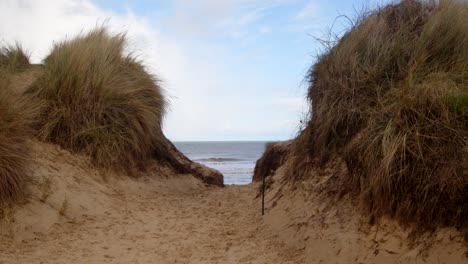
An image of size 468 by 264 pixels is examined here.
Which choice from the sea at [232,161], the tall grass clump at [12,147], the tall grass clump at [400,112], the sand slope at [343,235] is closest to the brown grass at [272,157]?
the sea at [232,161]

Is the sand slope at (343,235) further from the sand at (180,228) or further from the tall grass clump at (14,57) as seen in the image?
the tall grass clump at (14,57)

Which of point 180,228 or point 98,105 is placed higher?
point 98,105

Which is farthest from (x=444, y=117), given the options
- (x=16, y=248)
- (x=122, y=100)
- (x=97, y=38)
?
(x=97, y=38)

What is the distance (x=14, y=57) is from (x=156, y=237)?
676cm

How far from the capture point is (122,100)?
945cm

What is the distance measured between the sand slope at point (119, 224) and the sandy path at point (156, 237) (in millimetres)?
11

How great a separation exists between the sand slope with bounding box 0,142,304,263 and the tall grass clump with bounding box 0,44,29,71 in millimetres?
3480

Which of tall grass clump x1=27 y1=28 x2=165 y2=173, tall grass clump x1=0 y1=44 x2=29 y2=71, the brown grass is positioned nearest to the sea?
the brown grass

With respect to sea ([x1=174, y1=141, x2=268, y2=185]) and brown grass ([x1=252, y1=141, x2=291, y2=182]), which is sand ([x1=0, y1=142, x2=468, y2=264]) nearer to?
brown grass ([x1=252, y1=141, x2=291, y2=182])

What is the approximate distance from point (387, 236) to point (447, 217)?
1.94 feet

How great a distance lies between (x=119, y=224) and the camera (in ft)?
22.8

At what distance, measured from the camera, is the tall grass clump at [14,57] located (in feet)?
35.9

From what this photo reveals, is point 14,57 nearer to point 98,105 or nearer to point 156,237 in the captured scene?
point 98,105

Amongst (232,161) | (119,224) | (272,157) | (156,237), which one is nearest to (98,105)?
(119,224)
